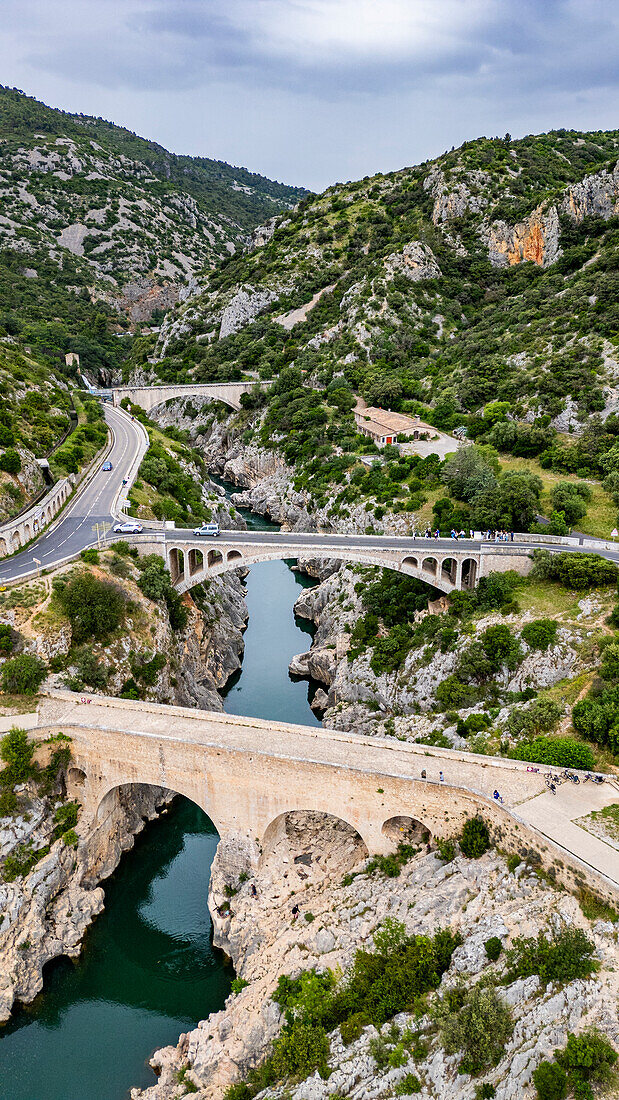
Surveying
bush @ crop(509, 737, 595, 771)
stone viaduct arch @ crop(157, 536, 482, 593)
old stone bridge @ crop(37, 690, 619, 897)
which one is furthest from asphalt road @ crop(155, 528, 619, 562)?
bush @ crop(509, 737, 595, 771)

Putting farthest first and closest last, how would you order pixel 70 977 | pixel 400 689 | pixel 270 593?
pixel 270 593 < pixel 400 689 < pixel 70 977

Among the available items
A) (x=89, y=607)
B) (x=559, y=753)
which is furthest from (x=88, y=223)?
(x=559, y=753)

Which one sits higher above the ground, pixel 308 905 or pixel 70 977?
pixel 308 905

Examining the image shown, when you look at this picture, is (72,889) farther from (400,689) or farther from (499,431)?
(499,431)

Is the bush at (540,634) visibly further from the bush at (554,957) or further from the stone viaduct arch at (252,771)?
the bush at (554,957)

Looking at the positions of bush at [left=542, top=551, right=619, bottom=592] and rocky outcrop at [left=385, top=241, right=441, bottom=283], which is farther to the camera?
rocky outcrop at [left=385, top=241, right=441, bottom=283]

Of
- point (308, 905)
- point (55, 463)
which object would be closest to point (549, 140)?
point (55, 463)

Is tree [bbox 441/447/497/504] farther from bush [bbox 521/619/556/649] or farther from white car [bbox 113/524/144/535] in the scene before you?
white car [bbox 113/524/144/535]
